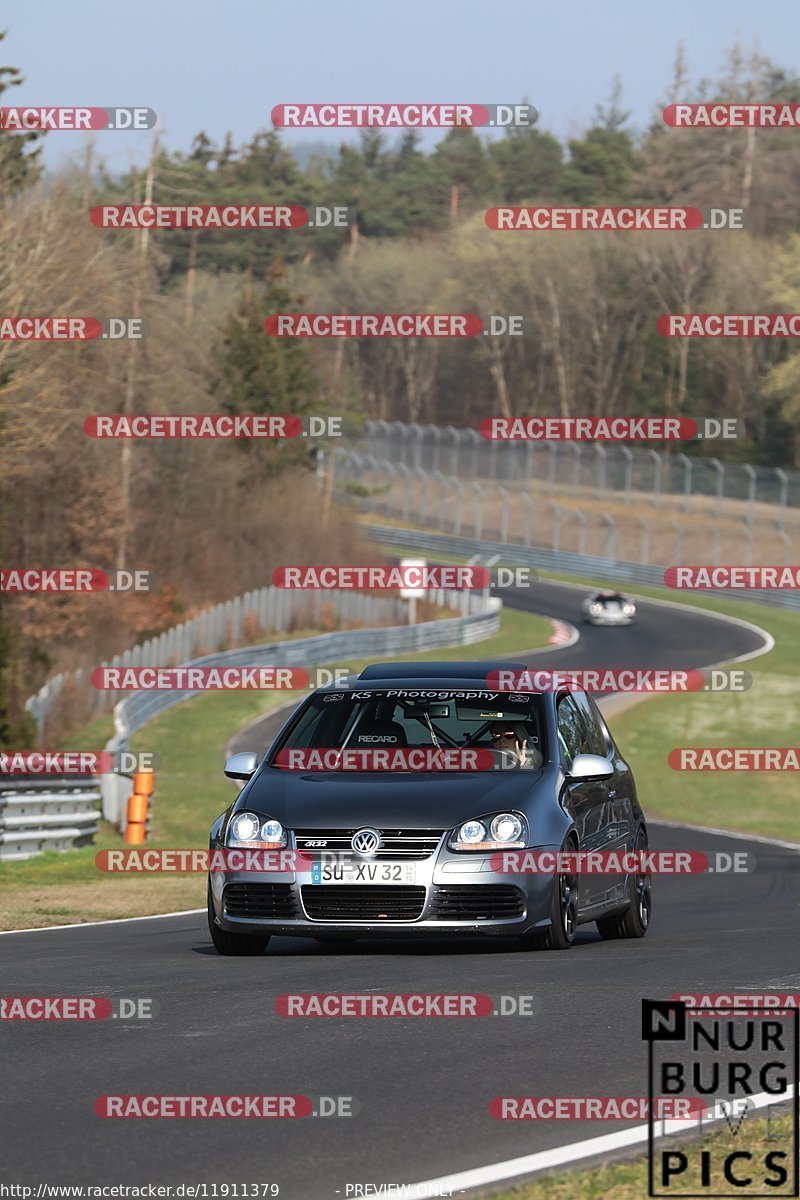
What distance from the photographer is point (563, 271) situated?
117 metres

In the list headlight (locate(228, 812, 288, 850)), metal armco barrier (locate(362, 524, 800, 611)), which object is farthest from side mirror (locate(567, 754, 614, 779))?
metal armco barrier (locate(362, 524, 800, 611))

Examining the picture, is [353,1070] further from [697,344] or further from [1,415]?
[697,344]

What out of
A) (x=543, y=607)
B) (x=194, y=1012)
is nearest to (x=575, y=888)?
(x=194, y=1012)

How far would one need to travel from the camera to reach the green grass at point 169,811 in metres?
15.6

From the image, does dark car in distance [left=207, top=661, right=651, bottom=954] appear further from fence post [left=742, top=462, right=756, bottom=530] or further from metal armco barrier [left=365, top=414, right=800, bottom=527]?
fence post [left=742, top=462, right=756, bottom=530]

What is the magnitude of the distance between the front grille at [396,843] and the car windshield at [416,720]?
109cm

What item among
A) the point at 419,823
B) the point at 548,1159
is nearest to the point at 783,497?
the point at 419,823

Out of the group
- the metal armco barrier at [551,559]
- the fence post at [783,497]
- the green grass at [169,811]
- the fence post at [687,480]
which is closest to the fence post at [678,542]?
the metal armco barrier at [551,559]

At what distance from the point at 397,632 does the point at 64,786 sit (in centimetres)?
3623

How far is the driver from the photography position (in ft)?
37.0

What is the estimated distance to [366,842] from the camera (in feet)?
33.9

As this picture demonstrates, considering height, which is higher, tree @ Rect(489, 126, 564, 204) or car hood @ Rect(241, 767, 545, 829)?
tree @ Rect(489, 126, 564, 204)

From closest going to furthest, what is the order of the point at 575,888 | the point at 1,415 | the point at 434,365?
the point at 575,888 < the point at 1,415 < the point at 434,365

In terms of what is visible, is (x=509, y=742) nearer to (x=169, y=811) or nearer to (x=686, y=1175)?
(x=686, y=1175)
